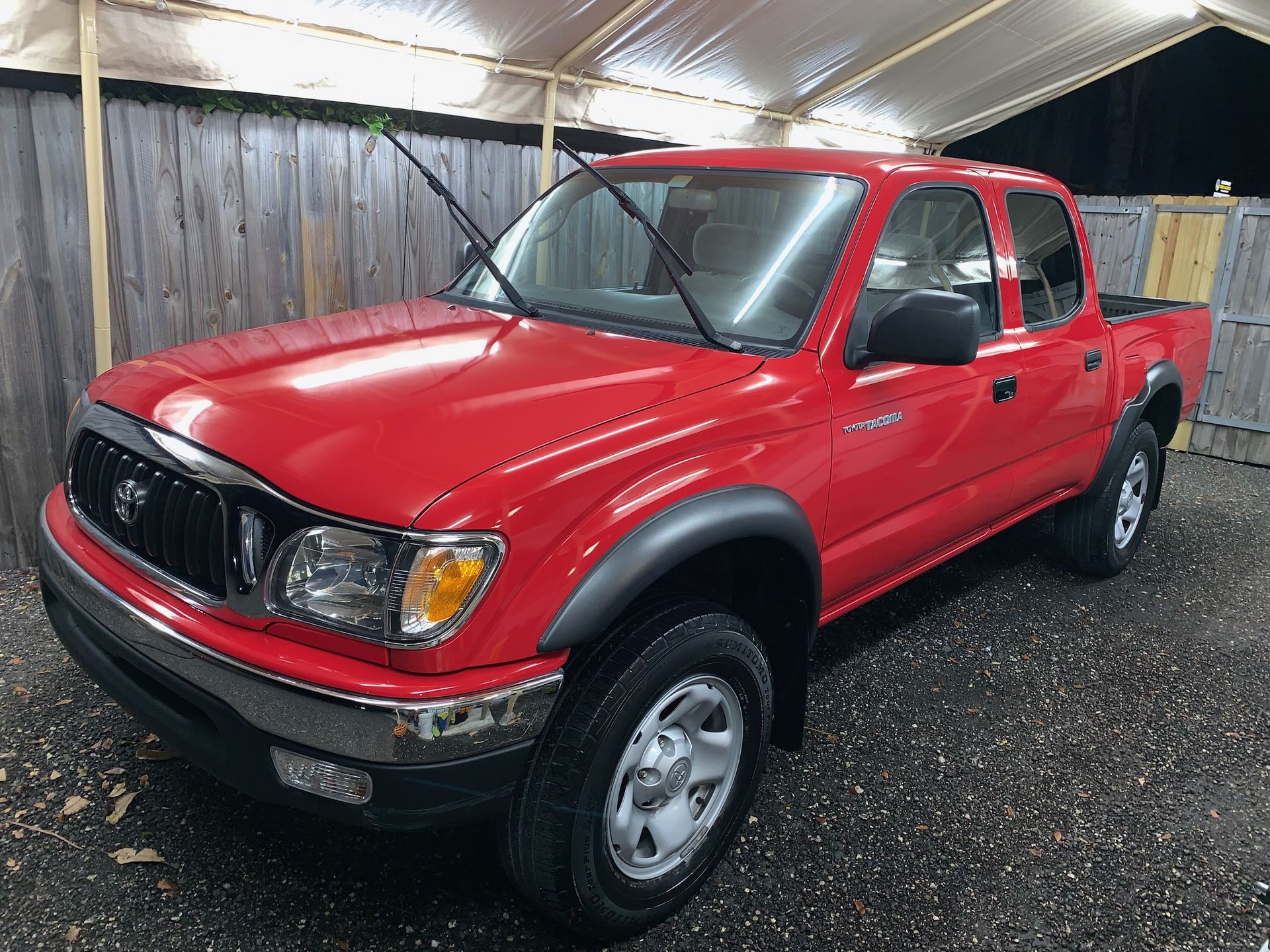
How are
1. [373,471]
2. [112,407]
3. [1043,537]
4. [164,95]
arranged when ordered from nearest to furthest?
[373,471] < [112,407] < [164,95] < [1043,537]

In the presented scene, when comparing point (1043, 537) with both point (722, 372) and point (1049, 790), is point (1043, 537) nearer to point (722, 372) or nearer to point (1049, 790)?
point (1049, 790)

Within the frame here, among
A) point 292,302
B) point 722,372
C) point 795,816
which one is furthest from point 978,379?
point 292,302

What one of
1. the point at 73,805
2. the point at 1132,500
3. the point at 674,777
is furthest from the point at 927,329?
the point at 1132,500

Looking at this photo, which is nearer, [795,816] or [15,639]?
[795,816]

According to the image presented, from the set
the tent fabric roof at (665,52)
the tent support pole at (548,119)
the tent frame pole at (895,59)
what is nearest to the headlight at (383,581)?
the tent fabric roof at (665,52)

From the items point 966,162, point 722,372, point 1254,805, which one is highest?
point 966,162

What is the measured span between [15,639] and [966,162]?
4.22 meters

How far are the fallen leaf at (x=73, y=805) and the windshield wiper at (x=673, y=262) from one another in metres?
2.33

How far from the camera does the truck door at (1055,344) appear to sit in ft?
12.0

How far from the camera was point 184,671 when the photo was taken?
2014mm

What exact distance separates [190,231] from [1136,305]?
5.26m

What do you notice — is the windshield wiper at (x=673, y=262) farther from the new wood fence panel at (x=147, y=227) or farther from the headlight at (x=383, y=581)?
the new wood fence panel at (x=147, y=227)

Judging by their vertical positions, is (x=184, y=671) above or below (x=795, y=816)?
above

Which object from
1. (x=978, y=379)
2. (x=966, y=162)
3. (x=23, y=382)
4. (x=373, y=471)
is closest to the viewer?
(x=373, y=471)
